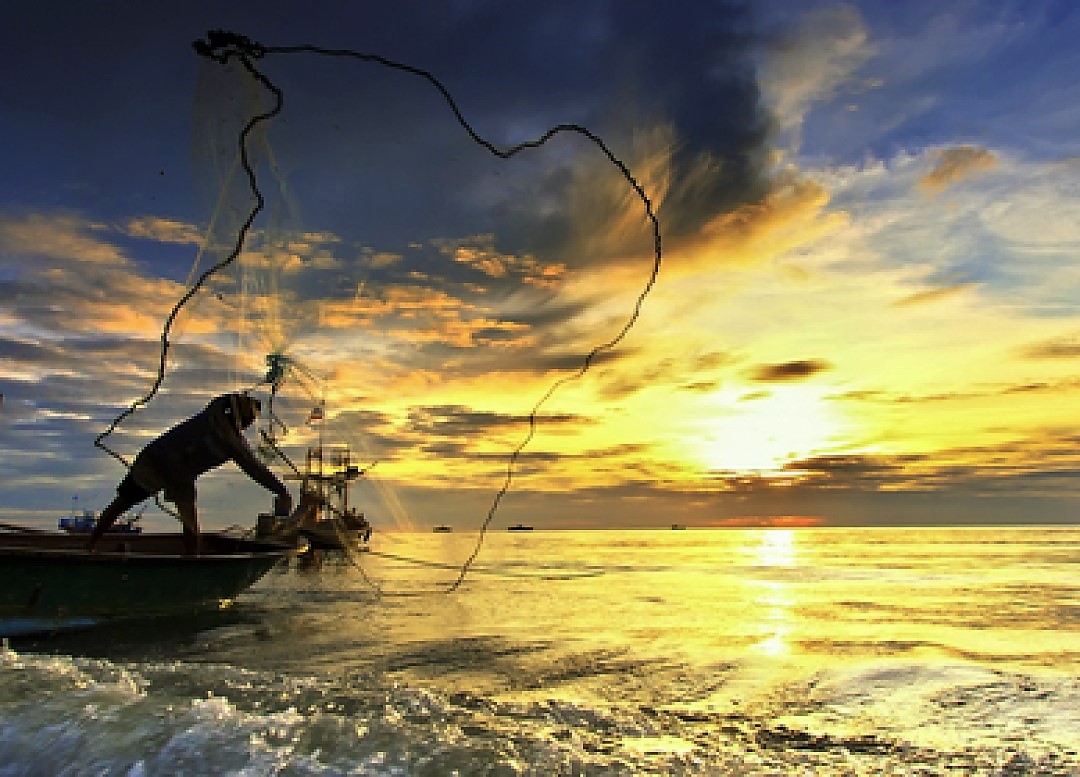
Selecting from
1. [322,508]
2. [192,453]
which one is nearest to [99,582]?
[192,453]

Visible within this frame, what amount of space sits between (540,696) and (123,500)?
10015 millimetres

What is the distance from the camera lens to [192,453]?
510 inches

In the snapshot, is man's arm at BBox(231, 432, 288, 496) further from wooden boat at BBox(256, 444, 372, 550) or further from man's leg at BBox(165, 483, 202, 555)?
wooden boat at BBox(256, 444, 372, 550)

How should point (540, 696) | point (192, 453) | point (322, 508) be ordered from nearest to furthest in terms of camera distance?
point (540, 696), point (192, 453), point (322, 508)

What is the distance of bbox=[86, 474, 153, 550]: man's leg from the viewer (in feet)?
43.0

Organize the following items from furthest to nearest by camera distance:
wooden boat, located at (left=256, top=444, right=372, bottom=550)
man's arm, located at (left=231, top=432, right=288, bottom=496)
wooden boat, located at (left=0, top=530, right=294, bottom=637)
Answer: wooden boat, located at (left=256, top=444, right=372, bottom=550) → man's arm, located at (left=231, top=432, right=288, bottom=496) → wooden boat, located at (left=0, top=530, right=294, bottom=637)

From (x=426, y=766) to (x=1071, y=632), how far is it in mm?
14112

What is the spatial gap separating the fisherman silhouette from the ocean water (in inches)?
98.3

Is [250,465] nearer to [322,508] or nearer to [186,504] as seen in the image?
[186,504]

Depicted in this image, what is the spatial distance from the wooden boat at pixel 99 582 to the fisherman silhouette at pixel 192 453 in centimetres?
118

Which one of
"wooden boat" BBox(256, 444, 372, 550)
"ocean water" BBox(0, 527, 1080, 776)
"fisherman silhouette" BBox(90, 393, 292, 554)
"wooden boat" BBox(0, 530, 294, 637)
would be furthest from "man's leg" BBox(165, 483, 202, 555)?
"wooden boat" BBox(256, 444, 372, 550)

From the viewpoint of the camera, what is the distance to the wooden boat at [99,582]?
36.7ft

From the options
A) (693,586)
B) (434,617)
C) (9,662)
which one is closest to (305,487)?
(693,586)

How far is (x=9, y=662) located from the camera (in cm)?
765
